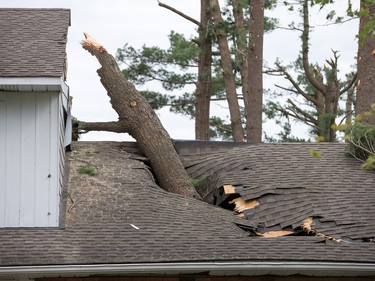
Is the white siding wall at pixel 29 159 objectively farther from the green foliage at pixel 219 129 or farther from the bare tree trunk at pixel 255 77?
the green foliage at pixel 219 129

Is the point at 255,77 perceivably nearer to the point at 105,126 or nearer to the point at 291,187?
the point at 105,126

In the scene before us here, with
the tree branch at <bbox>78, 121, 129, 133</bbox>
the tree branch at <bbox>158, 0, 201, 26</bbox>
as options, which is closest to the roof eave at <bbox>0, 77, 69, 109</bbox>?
the tree branch at <bbox>78, 121, 129, 133</bbox>

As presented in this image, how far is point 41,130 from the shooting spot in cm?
1512

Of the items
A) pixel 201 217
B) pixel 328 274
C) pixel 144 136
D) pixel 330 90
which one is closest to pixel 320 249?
pixel 328 274

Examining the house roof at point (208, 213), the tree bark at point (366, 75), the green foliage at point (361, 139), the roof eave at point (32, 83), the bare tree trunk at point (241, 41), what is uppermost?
the bare tree trunk at point (241, 41)

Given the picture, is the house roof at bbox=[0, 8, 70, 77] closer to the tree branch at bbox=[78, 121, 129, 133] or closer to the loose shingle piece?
the tree branch at bbox=[78, 121, 129, 133]

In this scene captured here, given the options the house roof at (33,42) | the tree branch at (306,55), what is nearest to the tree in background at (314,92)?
the tree branch at (306,55)

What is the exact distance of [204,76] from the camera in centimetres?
3016

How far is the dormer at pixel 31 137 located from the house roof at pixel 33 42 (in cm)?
1

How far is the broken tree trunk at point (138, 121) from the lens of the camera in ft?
61.5

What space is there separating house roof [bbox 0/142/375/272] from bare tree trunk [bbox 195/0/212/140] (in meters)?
10.4

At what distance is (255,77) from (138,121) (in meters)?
8.59

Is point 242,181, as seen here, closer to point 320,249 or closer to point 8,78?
point 320,249

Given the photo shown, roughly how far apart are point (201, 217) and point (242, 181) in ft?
6.42
